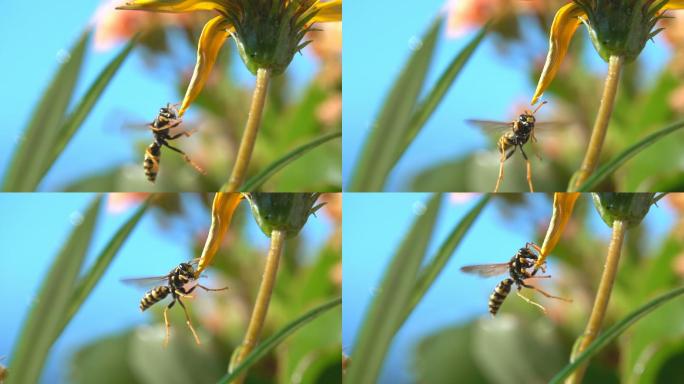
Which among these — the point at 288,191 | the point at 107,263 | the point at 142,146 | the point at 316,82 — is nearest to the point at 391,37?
the point at 316,82

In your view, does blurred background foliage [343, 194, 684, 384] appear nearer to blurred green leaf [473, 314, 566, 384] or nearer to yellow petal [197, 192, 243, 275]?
blurred green leaf [473, 314, 566, 384]

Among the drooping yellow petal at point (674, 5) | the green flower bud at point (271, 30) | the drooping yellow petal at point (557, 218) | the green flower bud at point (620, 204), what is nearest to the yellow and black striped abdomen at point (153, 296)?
the green flower bud at point (271, 30)

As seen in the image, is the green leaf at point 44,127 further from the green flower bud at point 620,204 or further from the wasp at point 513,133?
the green flower bud at point 620,204

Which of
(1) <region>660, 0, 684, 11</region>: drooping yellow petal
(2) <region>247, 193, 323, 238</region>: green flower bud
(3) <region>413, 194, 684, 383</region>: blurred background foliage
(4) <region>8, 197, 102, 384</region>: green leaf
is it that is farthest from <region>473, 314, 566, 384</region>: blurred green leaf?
(4) <region>8, 197, 102, 384</region>: green leaf

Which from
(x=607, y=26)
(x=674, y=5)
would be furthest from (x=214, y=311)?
(x=674, y=5)

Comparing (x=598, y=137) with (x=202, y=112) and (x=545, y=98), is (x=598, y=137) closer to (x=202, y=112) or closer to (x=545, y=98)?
(x=545, y=98)
